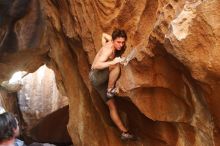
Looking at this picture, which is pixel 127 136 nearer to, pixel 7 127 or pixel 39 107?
pixel 7 127

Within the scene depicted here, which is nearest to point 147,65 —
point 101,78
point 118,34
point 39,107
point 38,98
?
point 118,34

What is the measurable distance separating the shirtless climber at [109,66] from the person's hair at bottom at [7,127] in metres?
2.28

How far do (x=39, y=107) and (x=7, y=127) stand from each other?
31.5 feet

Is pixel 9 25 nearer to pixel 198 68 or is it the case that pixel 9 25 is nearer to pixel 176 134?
pixel 176 134

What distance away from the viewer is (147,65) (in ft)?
17.0

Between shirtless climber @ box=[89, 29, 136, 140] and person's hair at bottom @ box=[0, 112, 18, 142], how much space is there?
228 cm

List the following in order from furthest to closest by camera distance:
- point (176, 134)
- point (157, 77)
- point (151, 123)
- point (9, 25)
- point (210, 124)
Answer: point (9, 25)
point (151, 123)
point (176, 134)
point (157, 77)
point (210, 124)

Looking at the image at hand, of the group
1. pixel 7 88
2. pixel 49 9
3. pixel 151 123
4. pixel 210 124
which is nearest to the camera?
pixel 210 124

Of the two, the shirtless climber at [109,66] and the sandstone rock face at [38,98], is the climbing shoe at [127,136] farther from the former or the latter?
the sandstone rock face at [38,98]

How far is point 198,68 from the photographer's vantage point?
14.2 ft

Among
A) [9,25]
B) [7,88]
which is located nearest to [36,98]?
[7,88]

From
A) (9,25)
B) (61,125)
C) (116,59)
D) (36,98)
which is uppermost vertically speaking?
(9,25)

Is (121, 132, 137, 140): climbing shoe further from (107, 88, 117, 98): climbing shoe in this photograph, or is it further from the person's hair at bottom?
the person's hair at bottom

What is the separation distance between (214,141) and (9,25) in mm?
6672
